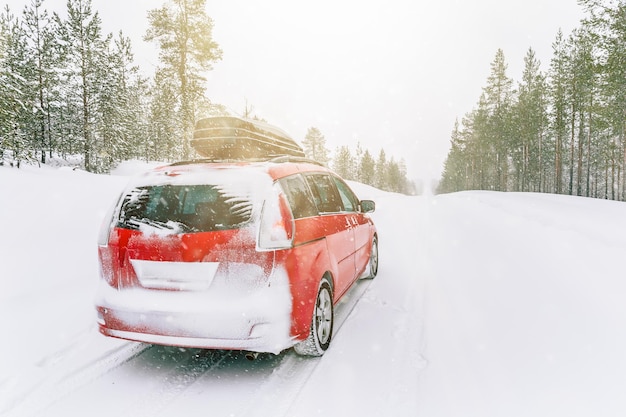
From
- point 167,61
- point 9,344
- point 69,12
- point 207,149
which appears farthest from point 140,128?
point 9,344

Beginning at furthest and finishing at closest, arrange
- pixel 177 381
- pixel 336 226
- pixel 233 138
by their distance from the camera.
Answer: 1. pixel 233 138
2. pixel 336 226
3. pixel 177 381

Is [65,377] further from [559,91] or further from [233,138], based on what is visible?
[559,91]

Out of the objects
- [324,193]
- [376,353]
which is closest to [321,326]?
[376,353]

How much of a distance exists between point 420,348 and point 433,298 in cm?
174

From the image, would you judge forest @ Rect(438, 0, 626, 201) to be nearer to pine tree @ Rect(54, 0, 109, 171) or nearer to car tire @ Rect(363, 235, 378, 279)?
car tire @ Rect(363, 235, 378, 279)

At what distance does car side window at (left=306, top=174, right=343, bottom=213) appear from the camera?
432 cm

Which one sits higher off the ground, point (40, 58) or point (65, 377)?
point (40, 58)

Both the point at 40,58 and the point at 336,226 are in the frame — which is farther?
the point at 40,58

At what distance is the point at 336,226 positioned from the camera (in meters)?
4.53

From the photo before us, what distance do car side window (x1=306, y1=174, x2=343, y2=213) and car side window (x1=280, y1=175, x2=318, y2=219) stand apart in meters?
0.19

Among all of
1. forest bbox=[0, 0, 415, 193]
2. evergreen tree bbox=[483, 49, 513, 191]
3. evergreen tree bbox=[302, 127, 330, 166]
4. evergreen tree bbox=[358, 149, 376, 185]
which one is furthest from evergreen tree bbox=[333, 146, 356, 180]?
forest bbox=[0, 0, 415, 193]

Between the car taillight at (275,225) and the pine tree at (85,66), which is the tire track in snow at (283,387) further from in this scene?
the pine tree at (85,66)

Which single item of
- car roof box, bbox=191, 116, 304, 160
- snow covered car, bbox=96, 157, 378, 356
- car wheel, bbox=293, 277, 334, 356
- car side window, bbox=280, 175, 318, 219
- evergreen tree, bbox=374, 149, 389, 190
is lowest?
car wheel, bbox=293, 277, 334, 356

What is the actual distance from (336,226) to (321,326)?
120 cm
